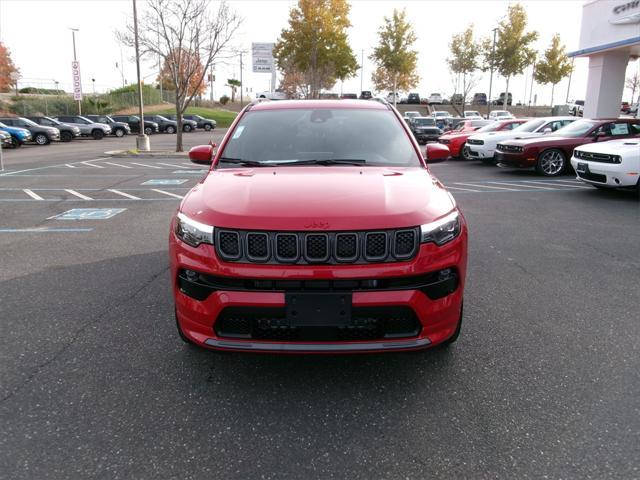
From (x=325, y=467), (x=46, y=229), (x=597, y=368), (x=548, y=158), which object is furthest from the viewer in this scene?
(x=548, y=158)

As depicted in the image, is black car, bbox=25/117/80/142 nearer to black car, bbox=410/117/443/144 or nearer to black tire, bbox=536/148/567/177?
black car, bbox=410/117/443/144

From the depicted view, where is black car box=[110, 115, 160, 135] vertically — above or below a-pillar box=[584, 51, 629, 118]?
below

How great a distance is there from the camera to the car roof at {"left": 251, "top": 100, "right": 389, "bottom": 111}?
14.7 ft

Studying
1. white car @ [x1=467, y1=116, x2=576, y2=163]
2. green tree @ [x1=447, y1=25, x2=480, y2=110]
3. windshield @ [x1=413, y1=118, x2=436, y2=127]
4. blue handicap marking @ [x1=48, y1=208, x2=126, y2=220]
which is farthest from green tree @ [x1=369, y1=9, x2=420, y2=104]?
blue handicap marking @ [x1=48, y1=208, x2=126, y2=220]

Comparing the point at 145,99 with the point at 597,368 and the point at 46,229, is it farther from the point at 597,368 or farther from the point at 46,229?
the point at 597,368

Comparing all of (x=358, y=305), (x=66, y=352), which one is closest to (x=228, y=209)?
(x=358, y=305)

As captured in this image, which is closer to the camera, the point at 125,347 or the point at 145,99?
the point at 125,347

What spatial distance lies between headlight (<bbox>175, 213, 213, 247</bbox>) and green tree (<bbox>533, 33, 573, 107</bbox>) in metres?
60.2

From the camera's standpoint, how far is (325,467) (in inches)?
91.5

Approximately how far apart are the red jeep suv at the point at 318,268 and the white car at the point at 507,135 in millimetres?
13959

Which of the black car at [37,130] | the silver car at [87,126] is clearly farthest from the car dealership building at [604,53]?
the silver car at [87,126]

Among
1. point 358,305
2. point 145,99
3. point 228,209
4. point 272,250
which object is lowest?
point 358,305

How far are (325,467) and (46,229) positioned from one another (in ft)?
21.8

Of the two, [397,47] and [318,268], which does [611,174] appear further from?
[397,47]
